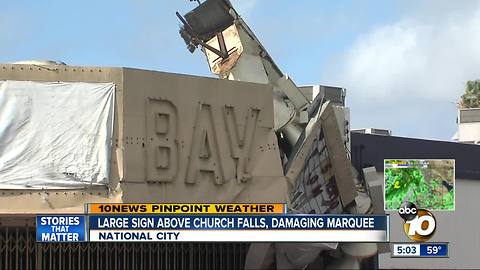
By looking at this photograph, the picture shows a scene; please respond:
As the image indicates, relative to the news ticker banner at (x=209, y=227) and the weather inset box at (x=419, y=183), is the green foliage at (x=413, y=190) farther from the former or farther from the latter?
the news ticker banner at (x=209, y=227)

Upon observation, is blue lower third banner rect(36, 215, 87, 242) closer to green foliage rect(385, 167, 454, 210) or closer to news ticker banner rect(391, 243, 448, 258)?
news ticker banner rect(391, 243, 448, 258)

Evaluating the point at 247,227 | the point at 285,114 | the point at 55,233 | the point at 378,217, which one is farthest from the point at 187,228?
the point at 285,114

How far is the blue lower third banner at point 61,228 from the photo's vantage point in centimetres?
1338

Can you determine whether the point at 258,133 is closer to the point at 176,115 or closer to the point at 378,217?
the point at 176,115

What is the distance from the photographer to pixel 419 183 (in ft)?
86.0

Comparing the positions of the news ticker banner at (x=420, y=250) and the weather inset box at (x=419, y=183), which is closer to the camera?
the news ticker banner at (x=420, y=250)

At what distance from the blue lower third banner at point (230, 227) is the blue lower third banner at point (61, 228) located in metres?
0.18

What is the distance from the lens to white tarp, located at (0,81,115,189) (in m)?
14.8

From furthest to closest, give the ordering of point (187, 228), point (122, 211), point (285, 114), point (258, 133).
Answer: point (285, 114) < point (258, 133) < point (122, 211) < point (187, 228)

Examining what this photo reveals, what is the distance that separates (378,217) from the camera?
13.6m

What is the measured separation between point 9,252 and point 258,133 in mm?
4775

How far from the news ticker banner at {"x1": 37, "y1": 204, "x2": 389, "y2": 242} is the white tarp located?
1.36 meters

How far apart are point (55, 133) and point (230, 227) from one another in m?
3.56

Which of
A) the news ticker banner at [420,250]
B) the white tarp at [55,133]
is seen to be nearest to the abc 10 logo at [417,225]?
the news ticker banner at [420,250]
